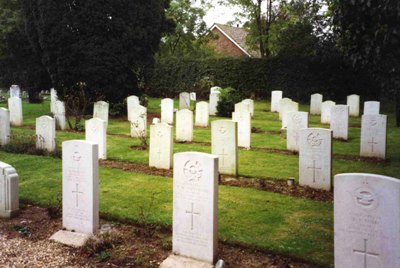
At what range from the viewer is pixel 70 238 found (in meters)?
5.98

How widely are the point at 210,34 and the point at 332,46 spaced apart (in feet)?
64.5

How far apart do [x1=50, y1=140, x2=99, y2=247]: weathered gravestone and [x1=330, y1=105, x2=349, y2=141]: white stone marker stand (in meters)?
9.22

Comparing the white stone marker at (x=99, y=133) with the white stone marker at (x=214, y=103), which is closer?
the white stone marker at (x=99, y=133)

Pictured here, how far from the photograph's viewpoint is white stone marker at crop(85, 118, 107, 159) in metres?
10.9

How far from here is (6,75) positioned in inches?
1096

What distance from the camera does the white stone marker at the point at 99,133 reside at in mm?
10898

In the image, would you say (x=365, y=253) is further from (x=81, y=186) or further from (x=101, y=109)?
(x=101, y=109)

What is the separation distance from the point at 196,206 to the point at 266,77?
908 inches

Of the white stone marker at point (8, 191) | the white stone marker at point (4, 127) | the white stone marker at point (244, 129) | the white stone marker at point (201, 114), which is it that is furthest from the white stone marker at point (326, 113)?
the white stone marker at point (8, 191)

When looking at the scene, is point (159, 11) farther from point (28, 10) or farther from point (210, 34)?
point (210, 34)

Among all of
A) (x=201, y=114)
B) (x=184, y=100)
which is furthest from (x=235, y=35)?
(x=201, y=114)

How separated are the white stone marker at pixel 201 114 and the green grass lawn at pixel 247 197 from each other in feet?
11.0

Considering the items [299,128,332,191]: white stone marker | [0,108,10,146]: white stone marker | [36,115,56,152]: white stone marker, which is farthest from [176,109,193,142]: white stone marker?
[299,128,332,191]: white stone marker

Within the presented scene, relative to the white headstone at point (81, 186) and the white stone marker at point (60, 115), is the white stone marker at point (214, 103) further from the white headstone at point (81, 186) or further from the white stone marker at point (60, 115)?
the white headstone at point (81, 186)
